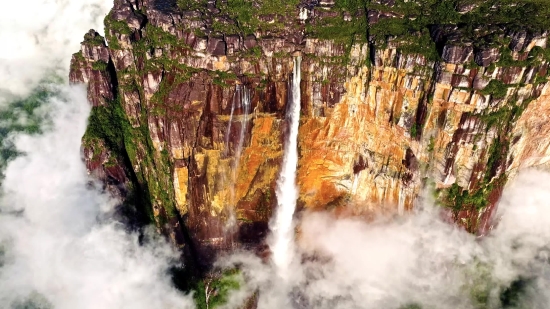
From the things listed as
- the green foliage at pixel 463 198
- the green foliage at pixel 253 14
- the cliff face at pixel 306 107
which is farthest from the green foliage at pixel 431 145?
the green foliage at pixel 253 14

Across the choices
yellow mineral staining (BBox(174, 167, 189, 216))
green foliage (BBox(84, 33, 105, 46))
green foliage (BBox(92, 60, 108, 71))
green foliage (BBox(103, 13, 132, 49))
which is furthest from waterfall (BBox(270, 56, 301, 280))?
green foliage (BBox(84, 33, 105, 46))

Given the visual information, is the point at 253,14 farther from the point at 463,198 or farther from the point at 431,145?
the point at 463,198

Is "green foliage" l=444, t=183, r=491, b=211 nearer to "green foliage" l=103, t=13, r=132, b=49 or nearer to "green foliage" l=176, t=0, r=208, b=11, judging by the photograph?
"green foliage" l=176, t=0, r=208, b=11

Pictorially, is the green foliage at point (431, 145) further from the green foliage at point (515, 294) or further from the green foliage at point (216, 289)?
the green foliage at point (216, 289)


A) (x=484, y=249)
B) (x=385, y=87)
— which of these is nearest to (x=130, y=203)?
(x=385, y=87)

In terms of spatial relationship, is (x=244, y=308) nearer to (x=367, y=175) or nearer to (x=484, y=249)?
(x=367, y=175)

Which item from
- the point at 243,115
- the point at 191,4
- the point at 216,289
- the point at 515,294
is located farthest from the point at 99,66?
the point at 515,294
